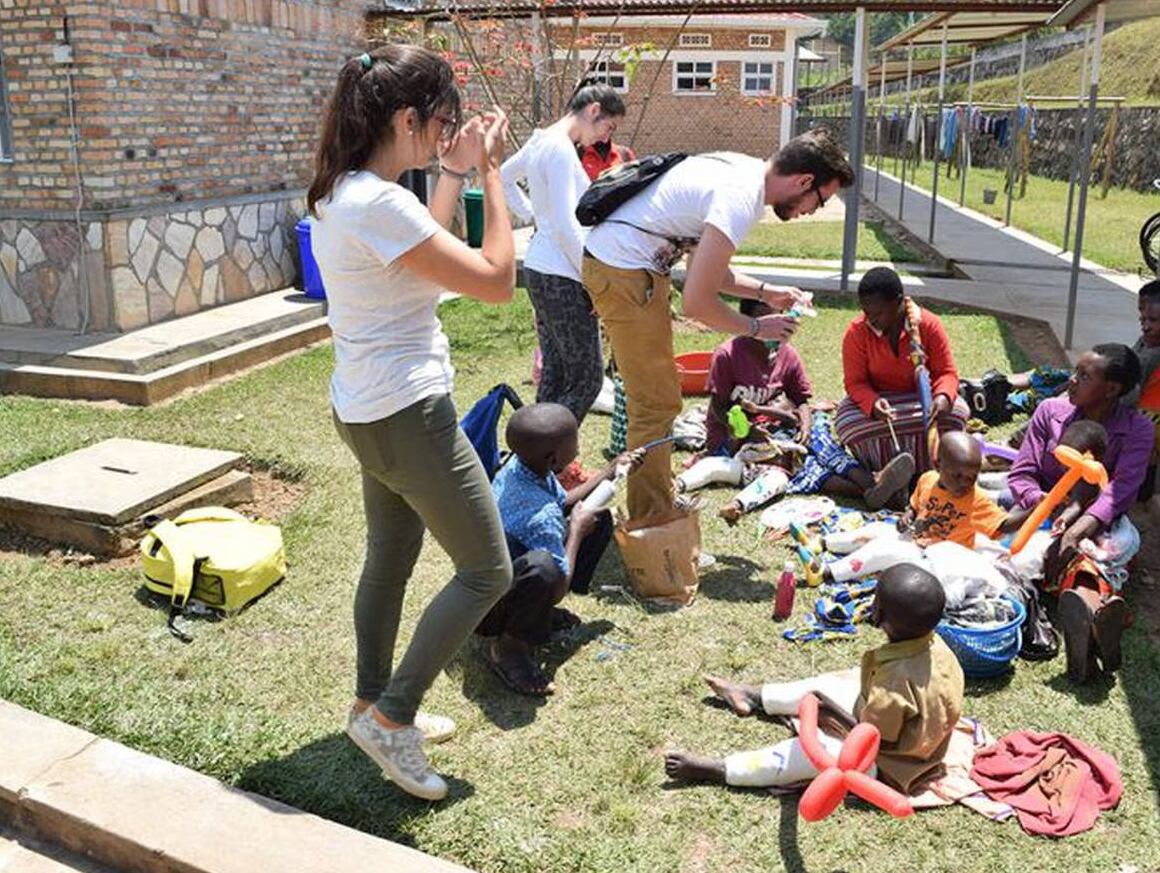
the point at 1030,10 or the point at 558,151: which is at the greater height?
the point at 1030,10

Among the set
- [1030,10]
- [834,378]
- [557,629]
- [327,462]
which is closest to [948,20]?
[1030,10]

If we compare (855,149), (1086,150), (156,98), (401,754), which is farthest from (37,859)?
(855,149)

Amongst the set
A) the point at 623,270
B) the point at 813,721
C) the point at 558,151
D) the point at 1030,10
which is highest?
the point at 1030,10

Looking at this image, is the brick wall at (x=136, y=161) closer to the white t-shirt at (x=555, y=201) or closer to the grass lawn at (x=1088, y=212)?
the white t-shirt at (x=555, y=201)

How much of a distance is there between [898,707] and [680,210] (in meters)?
1.96

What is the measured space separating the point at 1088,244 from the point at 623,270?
43.6ft

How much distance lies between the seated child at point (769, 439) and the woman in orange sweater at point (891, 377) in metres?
0.16

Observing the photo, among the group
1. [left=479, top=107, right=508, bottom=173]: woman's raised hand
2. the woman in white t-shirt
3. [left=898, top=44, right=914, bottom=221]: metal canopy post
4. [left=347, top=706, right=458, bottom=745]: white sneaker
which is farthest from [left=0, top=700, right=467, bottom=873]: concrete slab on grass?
[left=898, top=44, right=914, bottom=221]: metal canopy post

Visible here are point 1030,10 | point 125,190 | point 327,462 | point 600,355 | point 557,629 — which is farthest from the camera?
point 1030,10

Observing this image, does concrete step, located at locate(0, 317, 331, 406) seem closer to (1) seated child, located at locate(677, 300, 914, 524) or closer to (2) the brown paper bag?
(1) seated child, located at locate(677, 300, 914, 524)

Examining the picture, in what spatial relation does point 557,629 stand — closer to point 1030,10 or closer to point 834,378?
point 834,378

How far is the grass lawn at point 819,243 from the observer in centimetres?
1392

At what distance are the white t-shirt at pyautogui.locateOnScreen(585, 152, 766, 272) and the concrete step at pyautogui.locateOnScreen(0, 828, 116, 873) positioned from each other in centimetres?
258

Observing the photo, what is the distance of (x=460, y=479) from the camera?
9.04 feet
